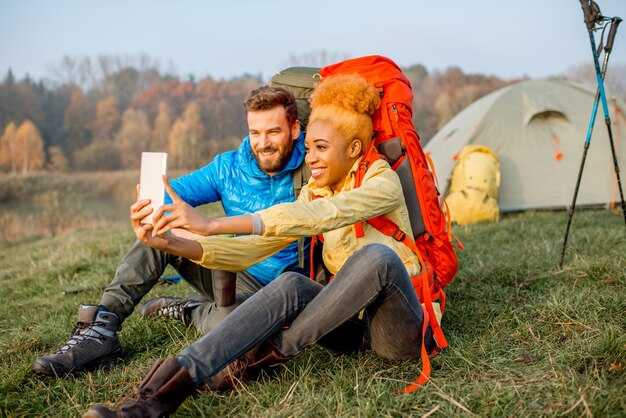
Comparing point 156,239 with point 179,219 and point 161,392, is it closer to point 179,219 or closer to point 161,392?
point 179,219

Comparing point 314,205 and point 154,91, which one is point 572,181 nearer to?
point 314,205

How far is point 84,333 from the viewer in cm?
287

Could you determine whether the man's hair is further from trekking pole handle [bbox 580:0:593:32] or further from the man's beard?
trekking pole handle [bbox 580:0:593:32]

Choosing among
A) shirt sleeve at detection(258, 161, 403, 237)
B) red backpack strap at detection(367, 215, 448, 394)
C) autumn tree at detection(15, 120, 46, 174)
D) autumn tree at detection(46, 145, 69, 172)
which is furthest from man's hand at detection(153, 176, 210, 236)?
autumn tree at detection(46, 145, 69, 172)

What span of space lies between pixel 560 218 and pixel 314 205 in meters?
5.91

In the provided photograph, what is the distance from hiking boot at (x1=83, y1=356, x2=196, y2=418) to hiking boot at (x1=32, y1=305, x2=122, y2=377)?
2.65ft

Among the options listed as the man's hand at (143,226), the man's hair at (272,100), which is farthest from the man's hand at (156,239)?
the man's hair at (272,100)

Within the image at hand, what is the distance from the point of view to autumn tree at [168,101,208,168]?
26727mm

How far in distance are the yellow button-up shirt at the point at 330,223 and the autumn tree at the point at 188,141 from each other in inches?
884

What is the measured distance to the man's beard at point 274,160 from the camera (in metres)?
3.19

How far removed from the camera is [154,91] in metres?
59.7

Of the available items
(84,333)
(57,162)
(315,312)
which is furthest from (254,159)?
(57,162)

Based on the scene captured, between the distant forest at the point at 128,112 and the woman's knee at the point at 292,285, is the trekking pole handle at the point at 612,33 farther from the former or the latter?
the distant forest at the point at 128,112

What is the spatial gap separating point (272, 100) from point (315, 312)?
55.1 inches
